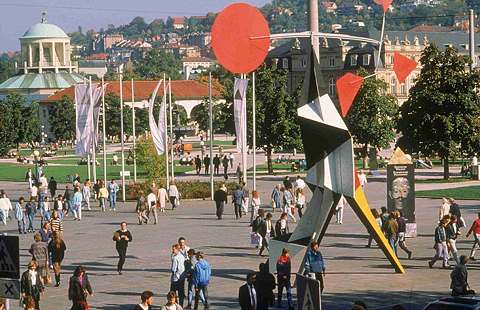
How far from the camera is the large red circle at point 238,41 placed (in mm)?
22703

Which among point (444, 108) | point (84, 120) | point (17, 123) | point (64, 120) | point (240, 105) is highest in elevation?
point (240, 105)

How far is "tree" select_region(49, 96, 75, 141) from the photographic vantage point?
132875 mm

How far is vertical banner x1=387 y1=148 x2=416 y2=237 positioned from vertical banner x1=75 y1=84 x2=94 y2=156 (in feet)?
63.8

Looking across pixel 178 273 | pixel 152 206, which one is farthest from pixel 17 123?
pixel 178 273

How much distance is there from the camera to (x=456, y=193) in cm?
5344

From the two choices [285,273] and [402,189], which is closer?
[285,273]

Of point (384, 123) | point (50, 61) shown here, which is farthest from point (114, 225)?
point (50, 61)

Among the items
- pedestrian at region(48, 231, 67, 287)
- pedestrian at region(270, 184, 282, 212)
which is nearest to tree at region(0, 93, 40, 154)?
pedestrian at region(270, 184, 282, 212)

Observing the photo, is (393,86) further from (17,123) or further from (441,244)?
(441,244)

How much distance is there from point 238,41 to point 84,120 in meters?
31.8

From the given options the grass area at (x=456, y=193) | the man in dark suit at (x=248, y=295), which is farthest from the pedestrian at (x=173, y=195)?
the man in dark suit at (x=248, y=295)

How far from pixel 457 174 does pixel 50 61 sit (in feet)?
395

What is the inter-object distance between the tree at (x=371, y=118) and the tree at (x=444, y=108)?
17.6m

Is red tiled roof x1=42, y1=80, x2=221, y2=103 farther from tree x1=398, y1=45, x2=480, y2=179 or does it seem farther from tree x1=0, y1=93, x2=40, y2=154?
tree x1=398, y1=45, x2=480, y2=179
